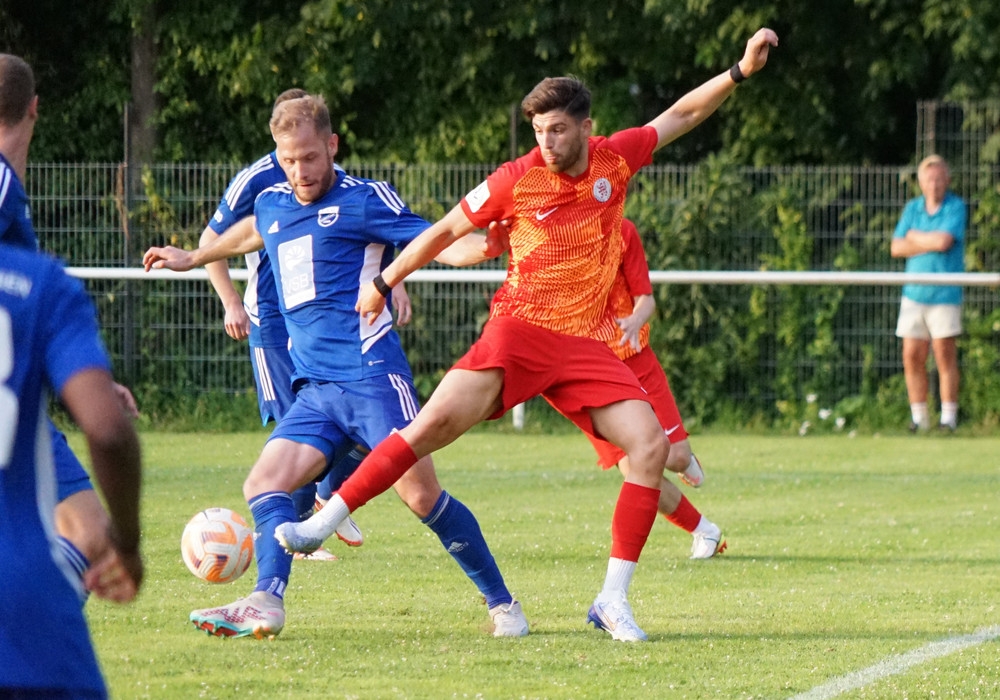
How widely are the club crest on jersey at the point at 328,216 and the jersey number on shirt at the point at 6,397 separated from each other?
11.3 ft

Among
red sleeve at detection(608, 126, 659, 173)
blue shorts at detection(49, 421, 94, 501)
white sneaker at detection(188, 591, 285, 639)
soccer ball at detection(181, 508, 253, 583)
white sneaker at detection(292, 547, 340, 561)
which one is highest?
red sleeve at detection(608, 126, 659, 173)

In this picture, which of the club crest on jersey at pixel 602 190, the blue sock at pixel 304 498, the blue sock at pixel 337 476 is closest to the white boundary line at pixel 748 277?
the blue sock at pixel 337 476

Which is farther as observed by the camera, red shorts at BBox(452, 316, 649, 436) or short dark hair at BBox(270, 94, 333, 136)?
short dark hair at BBox(270, 94, 333, 136)

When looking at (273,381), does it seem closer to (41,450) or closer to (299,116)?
(299,116)

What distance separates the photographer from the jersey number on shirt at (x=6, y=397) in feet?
8.27

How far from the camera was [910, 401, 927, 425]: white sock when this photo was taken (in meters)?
13.9

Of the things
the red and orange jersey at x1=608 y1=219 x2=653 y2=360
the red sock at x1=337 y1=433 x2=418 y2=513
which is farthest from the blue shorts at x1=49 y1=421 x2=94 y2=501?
the red and orange jersey at x1=608 y1=219 x2=653 y2=360

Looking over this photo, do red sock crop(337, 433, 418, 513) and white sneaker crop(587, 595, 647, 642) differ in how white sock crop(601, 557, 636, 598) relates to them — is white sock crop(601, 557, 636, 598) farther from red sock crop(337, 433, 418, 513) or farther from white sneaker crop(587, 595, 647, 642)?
red sock crop(337, 433, 418, 513)

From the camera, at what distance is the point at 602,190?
5.77m

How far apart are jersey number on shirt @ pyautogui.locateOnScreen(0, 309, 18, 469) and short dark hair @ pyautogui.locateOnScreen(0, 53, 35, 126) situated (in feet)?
6.66

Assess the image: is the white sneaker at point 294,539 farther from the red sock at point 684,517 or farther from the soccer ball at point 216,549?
the red sock at point 684,517

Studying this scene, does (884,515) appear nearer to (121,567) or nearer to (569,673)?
(569,673)

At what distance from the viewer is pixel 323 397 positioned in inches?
229

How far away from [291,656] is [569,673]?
933 mm
